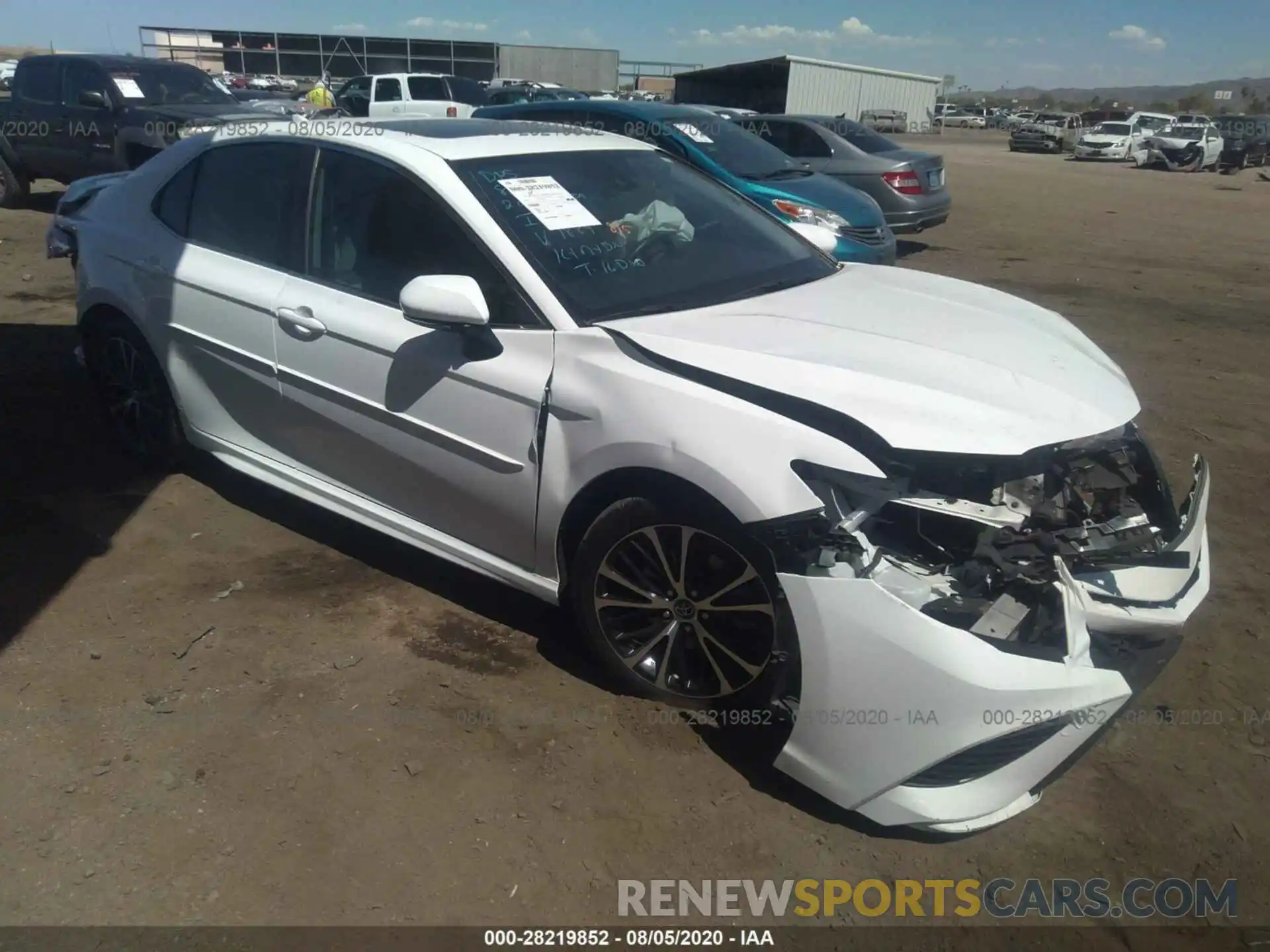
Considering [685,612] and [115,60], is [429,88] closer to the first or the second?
[115,60]

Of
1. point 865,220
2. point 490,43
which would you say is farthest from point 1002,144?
point 865,220

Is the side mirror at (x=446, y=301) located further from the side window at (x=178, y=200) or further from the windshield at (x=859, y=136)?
the windshield at (x=859, y=136)

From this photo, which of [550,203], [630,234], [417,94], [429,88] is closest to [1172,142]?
[429,88]

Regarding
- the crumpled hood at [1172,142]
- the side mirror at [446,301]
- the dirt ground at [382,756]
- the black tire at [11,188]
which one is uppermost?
the crumpled hood at [1172,142]

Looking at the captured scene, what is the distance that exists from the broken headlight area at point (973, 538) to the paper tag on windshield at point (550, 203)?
50.9 inches

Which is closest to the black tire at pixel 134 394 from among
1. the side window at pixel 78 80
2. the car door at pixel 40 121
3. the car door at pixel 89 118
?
A: the car door at pixel 89 118

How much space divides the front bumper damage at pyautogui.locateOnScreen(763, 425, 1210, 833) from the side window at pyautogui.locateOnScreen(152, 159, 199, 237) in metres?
3.05

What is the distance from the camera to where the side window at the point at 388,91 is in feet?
66.4

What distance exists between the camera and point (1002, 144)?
140 feet

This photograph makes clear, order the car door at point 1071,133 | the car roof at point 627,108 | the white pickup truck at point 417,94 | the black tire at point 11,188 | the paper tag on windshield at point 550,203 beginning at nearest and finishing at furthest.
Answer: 1. the paper tag on windshield at point 550,203
2. the car roof at point 627,108
3. the black tire at point 11,188
4. the white pickup truck at point 417,94
5. the car door at point 1071,133

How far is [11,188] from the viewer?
12.3 m

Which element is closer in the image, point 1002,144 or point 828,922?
point 828,922

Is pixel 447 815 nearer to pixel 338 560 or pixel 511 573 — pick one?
pixel 511 573

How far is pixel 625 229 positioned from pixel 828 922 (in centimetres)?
227
